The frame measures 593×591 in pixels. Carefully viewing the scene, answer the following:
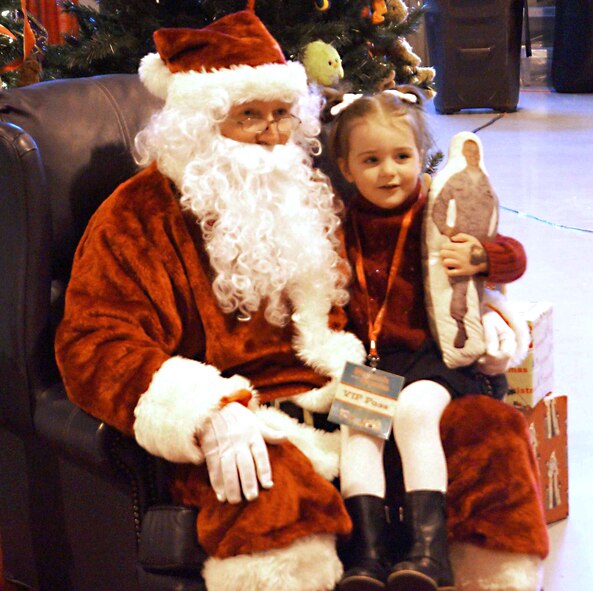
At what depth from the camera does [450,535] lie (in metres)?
1.64

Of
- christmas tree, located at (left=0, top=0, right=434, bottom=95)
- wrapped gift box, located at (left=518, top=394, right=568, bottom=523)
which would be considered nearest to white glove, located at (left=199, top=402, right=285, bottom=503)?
wrapped gift box, located at (left=518, top=394, right=568, bottom=523)

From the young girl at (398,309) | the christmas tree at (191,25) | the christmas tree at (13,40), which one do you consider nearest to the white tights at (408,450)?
the young girl at (398,309)

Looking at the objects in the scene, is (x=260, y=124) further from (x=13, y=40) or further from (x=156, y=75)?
(x=13, y=40)

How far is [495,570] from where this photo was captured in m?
1.60

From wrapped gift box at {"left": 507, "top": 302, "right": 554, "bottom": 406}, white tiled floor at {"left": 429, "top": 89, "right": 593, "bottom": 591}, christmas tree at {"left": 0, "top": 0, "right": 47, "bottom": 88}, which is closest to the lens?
wrapped gift box at {"left": 507, "top": 302, "right": 554, "bottom": 406}

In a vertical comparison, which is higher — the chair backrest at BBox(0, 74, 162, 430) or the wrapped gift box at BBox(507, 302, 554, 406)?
the chair backrest at BBox(0, 74, 162, 430)

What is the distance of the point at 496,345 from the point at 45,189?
923 millimetres

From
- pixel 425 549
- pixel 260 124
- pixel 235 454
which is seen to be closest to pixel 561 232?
pixel 260 124

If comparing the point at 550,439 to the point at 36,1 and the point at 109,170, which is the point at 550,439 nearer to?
the point at 109,170

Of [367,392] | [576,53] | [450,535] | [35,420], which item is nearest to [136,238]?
[35,420]

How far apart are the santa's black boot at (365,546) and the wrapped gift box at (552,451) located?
767 mm

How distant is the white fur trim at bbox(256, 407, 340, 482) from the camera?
5.54 feet

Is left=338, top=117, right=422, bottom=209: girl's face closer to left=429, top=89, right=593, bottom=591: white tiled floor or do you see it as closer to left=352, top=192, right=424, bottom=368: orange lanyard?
left=352, top=192, right=424, bottom=368: orange lanyard

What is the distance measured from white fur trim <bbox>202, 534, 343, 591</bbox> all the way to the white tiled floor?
2.62ft
